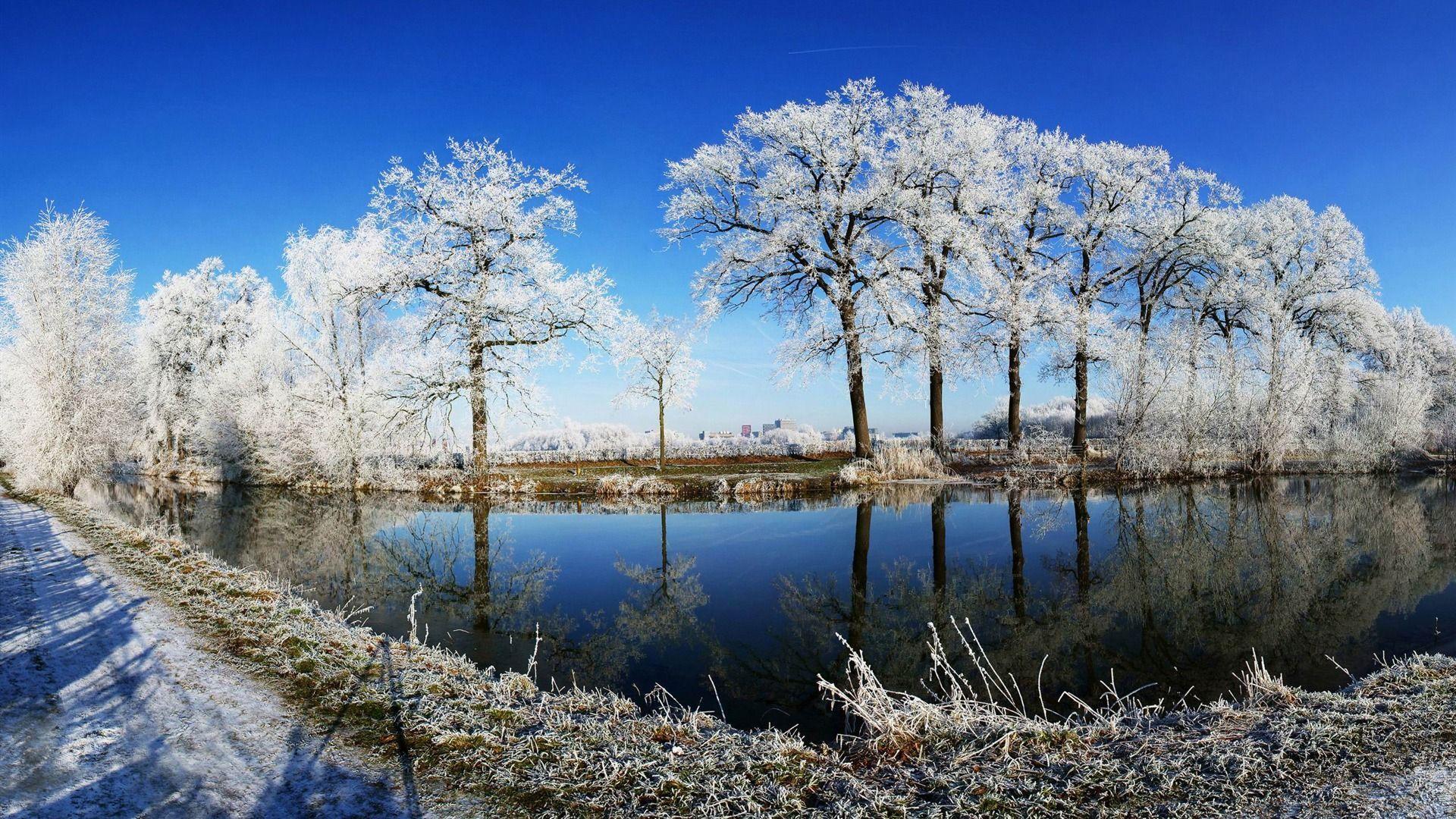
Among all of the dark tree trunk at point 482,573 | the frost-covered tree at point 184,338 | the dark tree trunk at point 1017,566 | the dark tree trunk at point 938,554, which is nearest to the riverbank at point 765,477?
the dark tree trunk at point 482,573

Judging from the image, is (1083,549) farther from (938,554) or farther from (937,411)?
(937,411)

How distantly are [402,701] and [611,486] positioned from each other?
49.1 ft

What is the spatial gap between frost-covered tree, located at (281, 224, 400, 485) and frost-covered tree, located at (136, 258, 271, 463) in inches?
380

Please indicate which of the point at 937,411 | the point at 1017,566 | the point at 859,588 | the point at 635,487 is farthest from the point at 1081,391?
the point at 859,588

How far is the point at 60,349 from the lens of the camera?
18.1m

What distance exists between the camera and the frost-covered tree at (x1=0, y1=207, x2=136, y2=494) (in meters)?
18.0

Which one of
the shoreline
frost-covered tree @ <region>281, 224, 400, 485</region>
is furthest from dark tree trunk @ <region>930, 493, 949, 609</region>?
frost-covered tree @ <region>281, 224, 400, 485</region>

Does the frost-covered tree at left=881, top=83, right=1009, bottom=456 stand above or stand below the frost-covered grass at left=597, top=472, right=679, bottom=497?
above

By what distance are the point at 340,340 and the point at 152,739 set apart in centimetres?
2303

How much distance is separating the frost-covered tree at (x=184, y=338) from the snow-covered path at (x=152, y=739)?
31064mm

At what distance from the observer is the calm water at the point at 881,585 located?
5758 millimetres

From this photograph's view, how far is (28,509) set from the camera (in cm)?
1538

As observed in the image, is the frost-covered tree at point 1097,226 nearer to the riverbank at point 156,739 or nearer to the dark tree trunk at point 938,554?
the dark tree trunk at point 938,554

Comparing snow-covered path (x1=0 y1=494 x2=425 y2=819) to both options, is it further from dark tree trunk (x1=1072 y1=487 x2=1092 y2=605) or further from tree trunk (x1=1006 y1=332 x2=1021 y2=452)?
tree trunk (x1=1006 y1=332 x2=1021 y2=452)
